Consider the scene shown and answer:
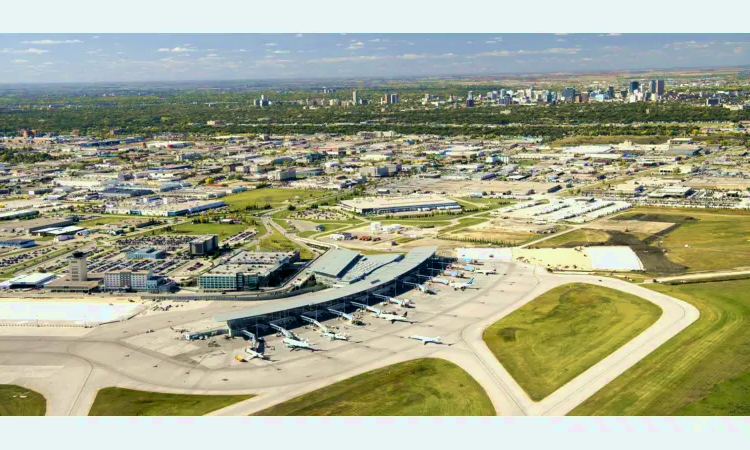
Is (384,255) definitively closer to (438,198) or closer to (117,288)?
(117,288)

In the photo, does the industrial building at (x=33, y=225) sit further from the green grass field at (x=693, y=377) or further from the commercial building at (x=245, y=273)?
the green grass field at (x=693, y=377)

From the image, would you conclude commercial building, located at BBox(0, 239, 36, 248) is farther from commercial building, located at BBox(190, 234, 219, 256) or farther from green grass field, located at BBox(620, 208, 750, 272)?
green grass field, located at BBox(620, 208, 750, 272)

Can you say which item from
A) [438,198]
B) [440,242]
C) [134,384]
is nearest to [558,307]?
[440,242]

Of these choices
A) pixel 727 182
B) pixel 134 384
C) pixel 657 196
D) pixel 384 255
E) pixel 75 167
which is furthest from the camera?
pixel 75 167

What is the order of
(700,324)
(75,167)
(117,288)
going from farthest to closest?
(75,167) → (117,288) → (700,324)

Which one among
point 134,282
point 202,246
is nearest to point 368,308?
point 134,282
